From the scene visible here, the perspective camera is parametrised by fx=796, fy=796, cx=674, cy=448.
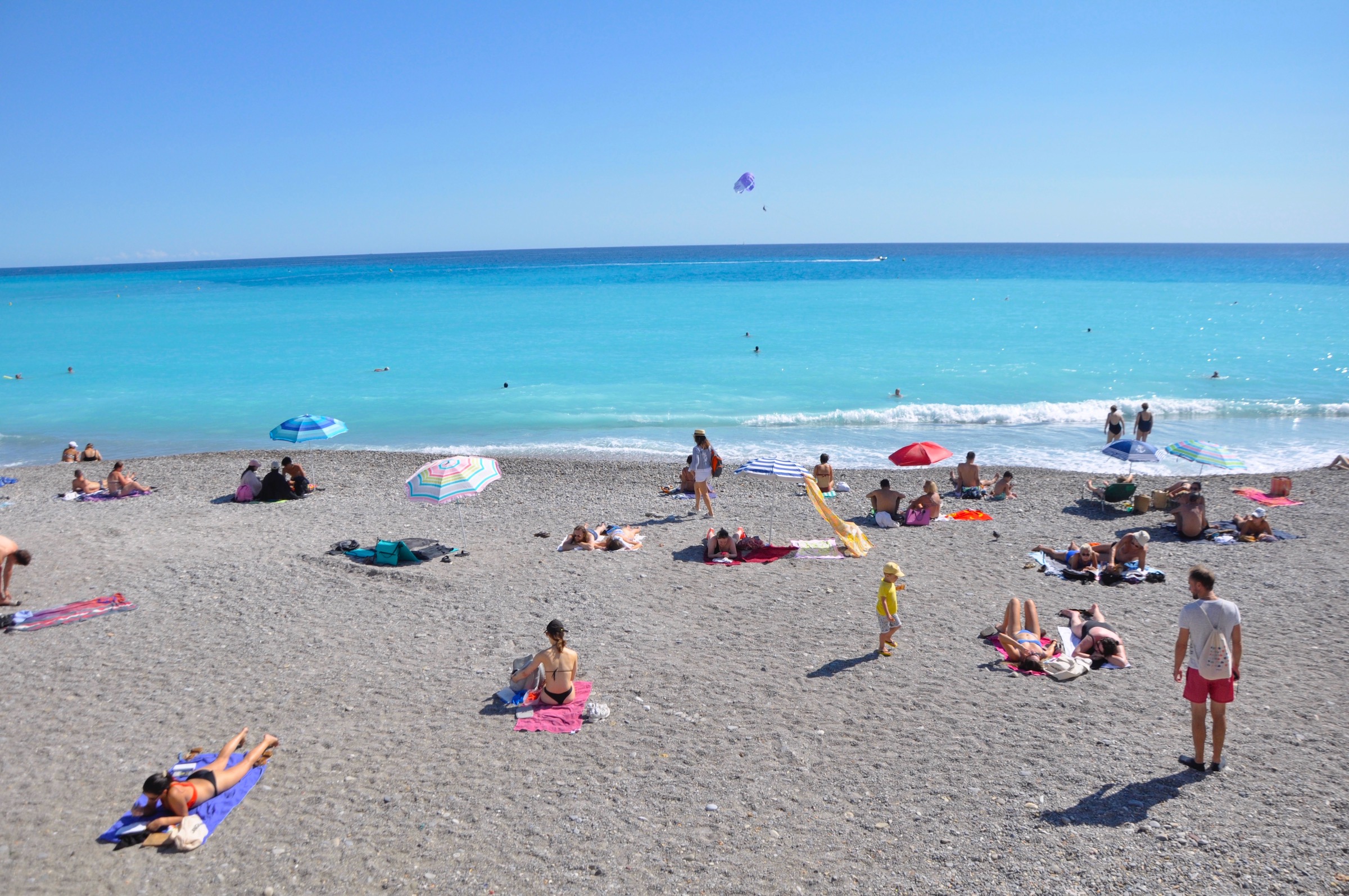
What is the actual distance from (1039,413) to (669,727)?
21.0m

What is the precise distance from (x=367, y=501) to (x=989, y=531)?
37.1ft

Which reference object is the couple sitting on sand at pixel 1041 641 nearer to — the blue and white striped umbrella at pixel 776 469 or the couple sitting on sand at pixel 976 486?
Answer: the blue and white striped umbrella at pixel 776 469

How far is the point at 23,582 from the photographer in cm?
1034

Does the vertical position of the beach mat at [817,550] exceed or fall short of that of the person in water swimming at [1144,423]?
it falls short

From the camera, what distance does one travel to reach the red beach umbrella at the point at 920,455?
14.5 m

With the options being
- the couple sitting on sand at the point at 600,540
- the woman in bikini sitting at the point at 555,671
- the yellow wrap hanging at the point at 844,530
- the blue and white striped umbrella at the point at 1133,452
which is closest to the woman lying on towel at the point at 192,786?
the woman in bikini sitting at the point at 555,671

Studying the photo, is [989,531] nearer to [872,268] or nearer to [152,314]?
[152,314]

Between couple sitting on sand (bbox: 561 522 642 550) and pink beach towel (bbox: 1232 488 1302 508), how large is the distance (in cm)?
1121

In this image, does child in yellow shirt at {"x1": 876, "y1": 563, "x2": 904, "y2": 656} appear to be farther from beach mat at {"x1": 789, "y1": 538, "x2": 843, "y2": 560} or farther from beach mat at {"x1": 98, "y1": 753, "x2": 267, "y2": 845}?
beach mat at {"x1": 98, "y1": 753, "x2": 267, "y2": 845}

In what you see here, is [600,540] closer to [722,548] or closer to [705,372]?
[722,548]

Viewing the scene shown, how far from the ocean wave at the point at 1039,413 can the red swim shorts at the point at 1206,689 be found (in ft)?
59.7

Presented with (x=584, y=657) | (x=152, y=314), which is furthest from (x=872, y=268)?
(x=584, y=657)

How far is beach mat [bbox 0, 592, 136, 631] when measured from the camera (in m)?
8.94

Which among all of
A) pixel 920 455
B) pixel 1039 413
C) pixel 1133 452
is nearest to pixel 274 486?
pixel 920 455
